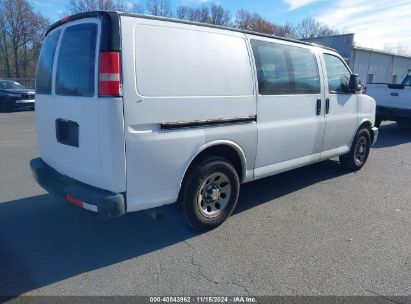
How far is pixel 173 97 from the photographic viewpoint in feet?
10.6

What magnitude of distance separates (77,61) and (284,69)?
8.67 feet

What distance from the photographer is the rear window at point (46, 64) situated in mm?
3623

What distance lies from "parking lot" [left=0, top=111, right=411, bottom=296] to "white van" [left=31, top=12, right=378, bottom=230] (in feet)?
1.72

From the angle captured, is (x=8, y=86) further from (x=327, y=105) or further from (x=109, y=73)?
(x=109, y=73)

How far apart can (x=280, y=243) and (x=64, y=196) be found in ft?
7.60

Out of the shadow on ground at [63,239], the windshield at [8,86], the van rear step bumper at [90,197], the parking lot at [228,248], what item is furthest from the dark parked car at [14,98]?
the van rear step bumper at [90,197]

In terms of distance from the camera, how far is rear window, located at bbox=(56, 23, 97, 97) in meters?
2.99

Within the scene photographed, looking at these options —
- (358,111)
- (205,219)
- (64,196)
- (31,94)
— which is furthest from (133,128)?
(31,94)

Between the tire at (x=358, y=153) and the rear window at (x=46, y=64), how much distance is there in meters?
5.13

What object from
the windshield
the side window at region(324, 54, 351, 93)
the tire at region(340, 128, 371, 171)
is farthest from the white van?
the windshield

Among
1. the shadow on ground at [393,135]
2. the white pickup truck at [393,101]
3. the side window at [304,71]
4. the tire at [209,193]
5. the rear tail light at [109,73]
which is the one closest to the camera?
the rear tail light at [109,73]

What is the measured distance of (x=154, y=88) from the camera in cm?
309

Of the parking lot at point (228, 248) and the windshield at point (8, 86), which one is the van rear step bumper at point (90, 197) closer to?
the parking lot at point (228, 248)

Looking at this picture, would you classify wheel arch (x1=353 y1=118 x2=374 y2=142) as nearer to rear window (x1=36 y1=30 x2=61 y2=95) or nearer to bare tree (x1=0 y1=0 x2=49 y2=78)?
rear window (x1=36 y1=30 x2=61 y2=95)
